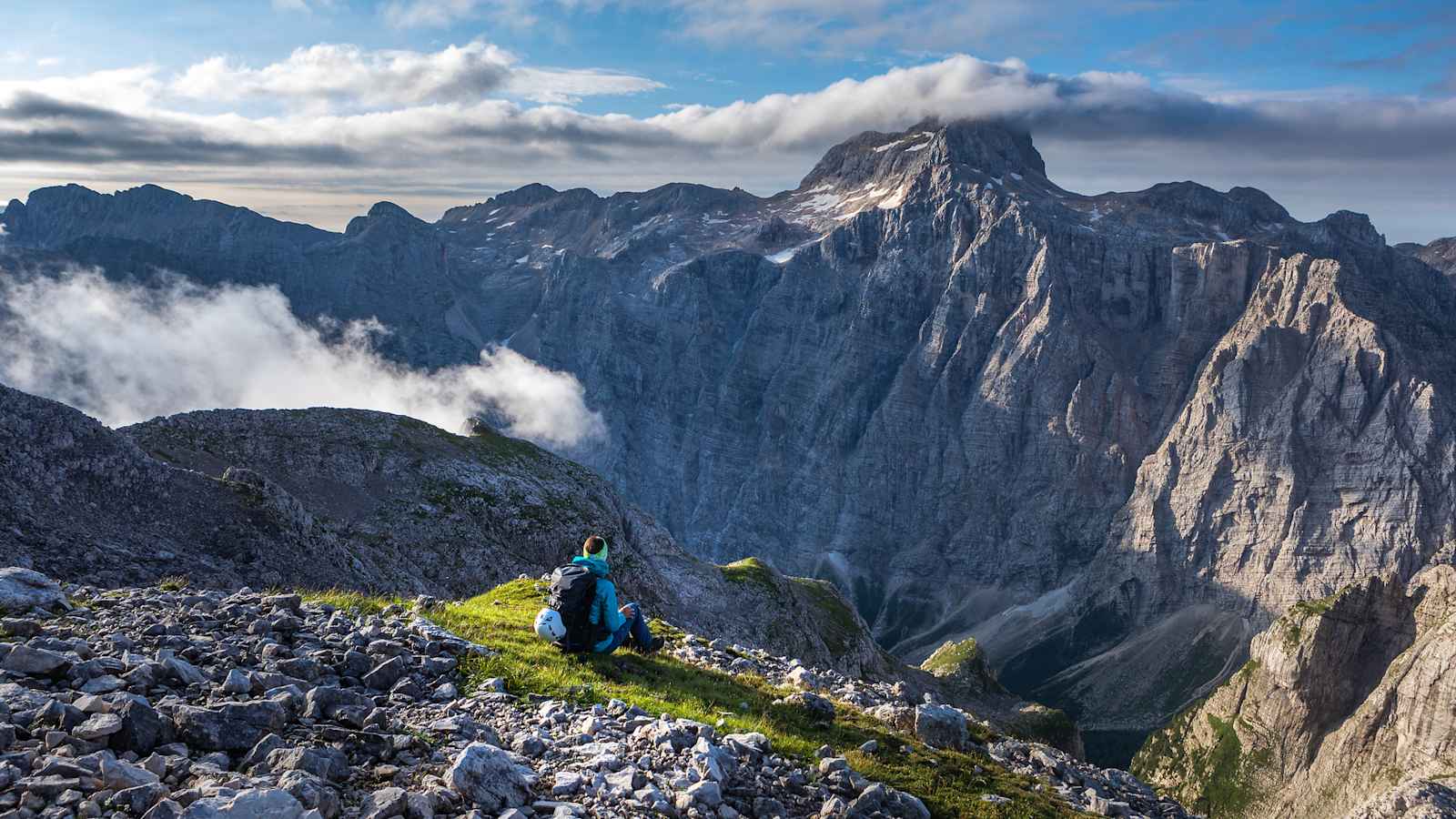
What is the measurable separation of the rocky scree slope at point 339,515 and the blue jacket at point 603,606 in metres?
18.5

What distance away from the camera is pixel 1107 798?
23109 millimetres

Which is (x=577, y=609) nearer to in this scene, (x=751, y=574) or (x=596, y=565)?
(x=596, y=565)

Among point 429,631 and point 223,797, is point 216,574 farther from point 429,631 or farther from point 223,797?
point 223,797

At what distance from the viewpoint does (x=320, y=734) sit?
548 inches

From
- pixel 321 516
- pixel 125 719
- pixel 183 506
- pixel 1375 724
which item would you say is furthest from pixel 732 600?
pixel 1375 724

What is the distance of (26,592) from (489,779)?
1212 centimetres

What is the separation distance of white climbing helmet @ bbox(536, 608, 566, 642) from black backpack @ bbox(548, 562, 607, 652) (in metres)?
0.16

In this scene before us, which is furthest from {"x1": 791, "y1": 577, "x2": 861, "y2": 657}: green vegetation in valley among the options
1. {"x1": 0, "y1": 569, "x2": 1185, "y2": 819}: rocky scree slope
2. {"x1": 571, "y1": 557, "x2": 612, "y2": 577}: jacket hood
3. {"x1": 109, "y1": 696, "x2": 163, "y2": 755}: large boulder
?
{"x1": 109, "y1": 696, "x2": 163, "y2": 755}: large boulder

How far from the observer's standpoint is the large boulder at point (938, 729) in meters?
21.7

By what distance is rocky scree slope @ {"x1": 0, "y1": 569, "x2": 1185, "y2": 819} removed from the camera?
38.4 ft

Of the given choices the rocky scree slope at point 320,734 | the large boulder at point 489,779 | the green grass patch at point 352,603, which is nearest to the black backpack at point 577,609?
the rocky scree slope at point 320,734

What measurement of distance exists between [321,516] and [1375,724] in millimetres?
225071

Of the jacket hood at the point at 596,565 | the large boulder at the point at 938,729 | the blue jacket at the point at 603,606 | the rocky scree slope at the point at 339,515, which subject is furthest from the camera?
the rocky scree slope at the point at 339,515

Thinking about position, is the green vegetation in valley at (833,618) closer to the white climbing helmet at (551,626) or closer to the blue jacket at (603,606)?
the blue jacket at (603,606)
